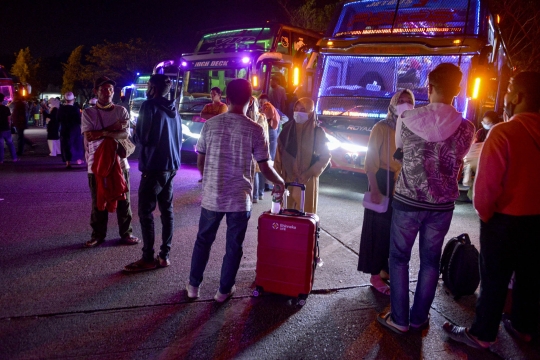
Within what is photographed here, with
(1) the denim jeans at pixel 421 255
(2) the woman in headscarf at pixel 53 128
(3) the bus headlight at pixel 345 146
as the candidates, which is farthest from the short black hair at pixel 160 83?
(2) the woman in headscarf at pixel 53 128

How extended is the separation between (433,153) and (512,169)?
0.50 metres

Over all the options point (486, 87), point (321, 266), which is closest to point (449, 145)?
point (321, 266)

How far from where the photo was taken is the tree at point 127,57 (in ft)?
152

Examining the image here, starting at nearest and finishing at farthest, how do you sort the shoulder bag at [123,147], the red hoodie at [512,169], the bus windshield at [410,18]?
1. the red hoodie at [512,169]
2. the shoulder bag at [123,147]
3. the bus windshield at [410,18]

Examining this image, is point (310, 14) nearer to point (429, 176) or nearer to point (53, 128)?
point (53, 128)

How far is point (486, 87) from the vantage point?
7105 millimetres

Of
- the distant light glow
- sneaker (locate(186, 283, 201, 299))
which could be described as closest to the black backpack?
sneaker (locate(186, 283, 201, 299))

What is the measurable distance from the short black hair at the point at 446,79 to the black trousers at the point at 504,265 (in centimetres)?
93

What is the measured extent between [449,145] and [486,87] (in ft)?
16.0

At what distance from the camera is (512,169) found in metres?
2.84

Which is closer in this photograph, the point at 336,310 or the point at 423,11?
the point at 336,310

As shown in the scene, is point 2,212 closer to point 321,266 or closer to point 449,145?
point 321,266

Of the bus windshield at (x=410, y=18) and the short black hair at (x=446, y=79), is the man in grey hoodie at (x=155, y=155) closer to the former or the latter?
the short black hair at (x=446, y=79)

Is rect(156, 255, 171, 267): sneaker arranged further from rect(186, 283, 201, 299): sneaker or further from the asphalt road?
rect(186, 283, 201, 299): sneaker
